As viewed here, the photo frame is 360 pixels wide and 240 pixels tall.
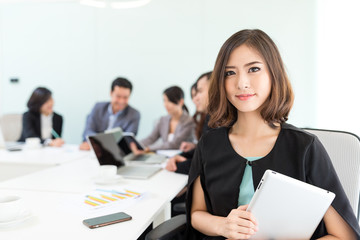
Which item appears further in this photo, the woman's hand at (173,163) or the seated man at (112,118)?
the seated man at (112,118)

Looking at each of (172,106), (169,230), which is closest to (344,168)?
(169,230)

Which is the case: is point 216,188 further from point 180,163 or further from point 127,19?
point 127,19

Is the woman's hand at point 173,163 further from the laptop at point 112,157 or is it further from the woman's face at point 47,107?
the woman's face at point 47,107

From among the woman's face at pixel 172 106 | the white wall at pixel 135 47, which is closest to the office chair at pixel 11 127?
the white wall at pixel 135 47

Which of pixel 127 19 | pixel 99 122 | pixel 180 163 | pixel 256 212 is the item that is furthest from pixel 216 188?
pixel 127 19

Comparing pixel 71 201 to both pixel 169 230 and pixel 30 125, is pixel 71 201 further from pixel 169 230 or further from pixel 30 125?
pixel 30 125

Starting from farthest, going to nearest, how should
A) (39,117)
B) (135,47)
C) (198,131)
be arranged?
1. (135,47)
2. (39,117)
3. (198,131)

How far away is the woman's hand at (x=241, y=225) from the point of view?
1.05 meters

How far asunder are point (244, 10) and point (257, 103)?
11.3 feet

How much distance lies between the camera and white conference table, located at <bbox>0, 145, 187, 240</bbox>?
1.17m

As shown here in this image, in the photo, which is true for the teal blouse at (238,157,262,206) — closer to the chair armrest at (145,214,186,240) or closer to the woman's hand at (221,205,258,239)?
the woman's hand at (221,205,258,239)

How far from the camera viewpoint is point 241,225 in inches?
42.0

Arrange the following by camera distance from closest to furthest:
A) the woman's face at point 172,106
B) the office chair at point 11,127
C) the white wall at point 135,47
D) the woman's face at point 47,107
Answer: the woman's face at point 172,106 → the woman's face at point 47,107 → the office chair at point 11,127 → the white wall at point 135,47

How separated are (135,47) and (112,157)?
2.83 metres
